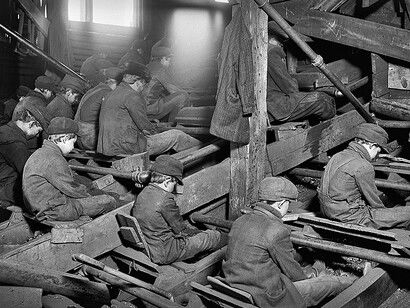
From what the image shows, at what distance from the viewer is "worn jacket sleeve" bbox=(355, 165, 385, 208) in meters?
5.62

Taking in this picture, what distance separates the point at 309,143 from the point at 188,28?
28.7 feet

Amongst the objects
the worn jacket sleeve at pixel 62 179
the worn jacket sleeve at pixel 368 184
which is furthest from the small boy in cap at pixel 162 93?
the worn jacket sleeve at pixel 368 184

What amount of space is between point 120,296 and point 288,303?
233 centimetres

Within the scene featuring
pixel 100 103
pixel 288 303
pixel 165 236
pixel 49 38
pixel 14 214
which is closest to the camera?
pixel 288 303

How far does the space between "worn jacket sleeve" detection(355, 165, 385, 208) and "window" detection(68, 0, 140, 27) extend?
9666 mm

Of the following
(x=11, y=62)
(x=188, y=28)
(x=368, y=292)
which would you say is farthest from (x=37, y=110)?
(x=188, y=28)

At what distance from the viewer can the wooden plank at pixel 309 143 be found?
679 cm

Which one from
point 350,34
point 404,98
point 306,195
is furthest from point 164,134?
point 404,98

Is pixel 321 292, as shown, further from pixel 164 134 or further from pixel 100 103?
pixel 100 103

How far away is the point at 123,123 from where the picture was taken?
749 centimetres

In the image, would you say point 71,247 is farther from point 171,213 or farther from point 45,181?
point 171,213

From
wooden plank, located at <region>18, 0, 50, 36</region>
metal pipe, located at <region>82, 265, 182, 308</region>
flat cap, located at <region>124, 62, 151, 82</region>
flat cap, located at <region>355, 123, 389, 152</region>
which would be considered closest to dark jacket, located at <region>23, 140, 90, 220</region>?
metal pipe, located at <region>82, 265, 182, 308</region>

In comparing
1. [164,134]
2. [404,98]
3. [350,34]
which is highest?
[350,34]

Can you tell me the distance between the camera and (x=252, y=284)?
4.21 meters
